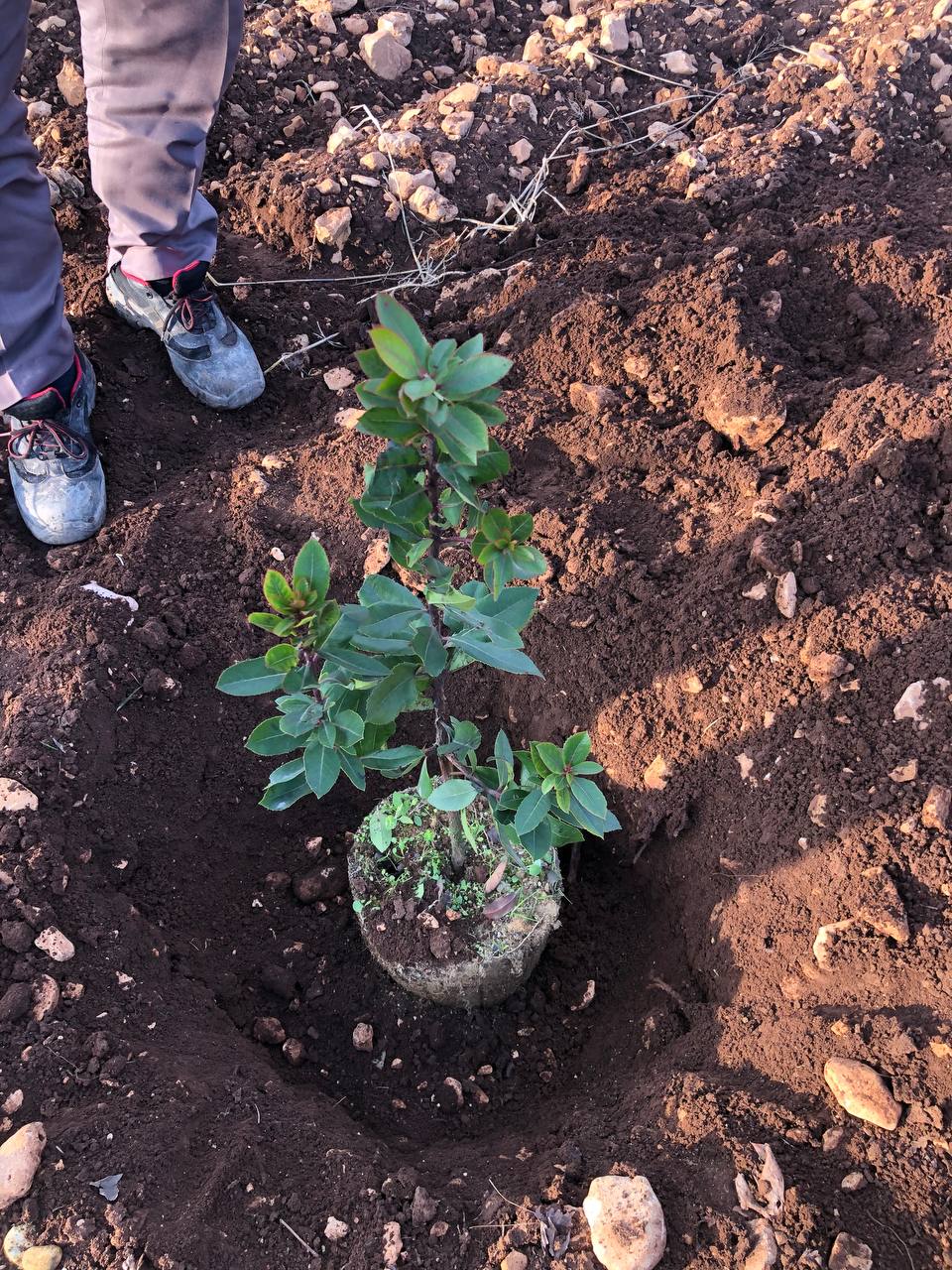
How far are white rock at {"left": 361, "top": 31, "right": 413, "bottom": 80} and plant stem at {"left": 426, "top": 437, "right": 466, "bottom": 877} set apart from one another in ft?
9.78

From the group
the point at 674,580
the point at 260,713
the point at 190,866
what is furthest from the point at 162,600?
the point at 674,580

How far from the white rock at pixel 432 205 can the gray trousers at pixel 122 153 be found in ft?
2.53

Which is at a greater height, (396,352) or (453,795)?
(396,352)

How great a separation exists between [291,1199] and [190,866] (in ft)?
2.94

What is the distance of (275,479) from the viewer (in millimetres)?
2807

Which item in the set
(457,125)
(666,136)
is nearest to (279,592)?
(457,125)

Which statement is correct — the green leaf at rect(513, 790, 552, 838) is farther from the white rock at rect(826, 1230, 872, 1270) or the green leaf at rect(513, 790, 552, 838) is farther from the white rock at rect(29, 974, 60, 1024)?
the white rock at rect(29, 974, 60, 1024)

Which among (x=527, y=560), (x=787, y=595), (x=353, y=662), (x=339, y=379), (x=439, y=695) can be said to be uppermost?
(x=527, y=560)

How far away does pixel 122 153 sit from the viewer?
9.33 ft

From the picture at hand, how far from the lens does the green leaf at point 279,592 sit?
134cm

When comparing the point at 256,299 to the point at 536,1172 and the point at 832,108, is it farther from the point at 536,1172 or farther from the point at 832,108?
the point at 536,1172

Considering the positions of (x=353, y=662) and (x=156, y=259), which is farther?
(x=156, y=259)

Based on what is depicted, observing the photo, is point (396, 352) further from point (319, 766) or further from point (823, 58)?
point (823, 58)

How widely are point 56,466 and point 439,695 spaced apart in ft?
5.25
